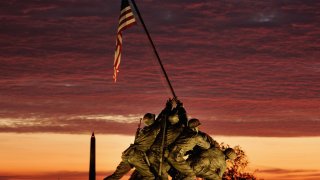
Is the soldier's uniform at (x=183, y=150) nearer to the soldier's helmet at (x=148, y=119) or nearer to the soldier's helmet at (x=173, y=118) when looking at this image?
the soldier's helmet at (x=173, y=118)

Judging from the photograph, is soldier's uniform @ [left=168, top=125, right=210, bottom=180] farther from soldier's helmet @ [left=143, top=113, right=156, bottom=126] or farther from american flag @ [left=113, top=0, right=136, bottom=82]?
american flag @ [left=113, top=0, right=136, bottom=82]

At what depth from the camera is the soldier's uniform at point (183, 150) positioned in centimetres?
3444

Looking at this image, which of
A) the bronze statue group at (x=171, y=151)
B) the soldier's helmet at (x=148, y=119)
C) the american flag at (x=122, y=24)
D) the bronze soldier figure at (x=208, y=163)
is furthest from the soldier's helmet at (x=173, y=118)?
the american flag at (x=122, y=24)

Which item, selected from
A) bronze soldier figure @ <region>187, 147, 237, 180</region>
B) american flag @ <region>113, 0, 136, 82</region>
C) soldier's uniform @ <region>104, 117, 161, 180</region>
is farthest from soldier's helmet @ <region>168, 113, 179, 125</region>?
american flag @ <region>113, 0, 136, 82</region>

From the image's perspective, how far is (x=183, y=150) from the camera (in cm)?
3447

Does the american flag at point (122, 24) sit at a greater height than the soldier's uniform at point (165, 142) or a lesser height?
greater

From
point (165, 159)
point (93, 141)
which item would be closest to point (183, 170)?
point (165, 159)

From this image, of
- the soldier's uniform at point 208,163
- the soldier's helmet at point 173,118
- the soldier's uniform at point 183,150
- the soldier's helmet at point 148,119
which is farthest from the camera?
the soldier's uniform at point 208,163

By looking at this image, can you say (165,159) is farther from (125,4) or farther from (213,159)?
(125,4)

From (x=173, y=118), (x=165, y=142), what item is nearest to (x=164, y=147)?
(x=165, y=142)

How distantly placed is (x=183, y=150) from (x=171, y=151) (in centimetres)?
37

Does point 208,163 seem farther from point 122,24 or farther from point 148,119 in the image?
point 122,24

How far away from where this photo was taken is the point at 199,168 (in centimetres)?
3503

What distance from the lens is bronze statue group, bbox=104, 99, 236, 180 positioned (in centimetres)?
3447
